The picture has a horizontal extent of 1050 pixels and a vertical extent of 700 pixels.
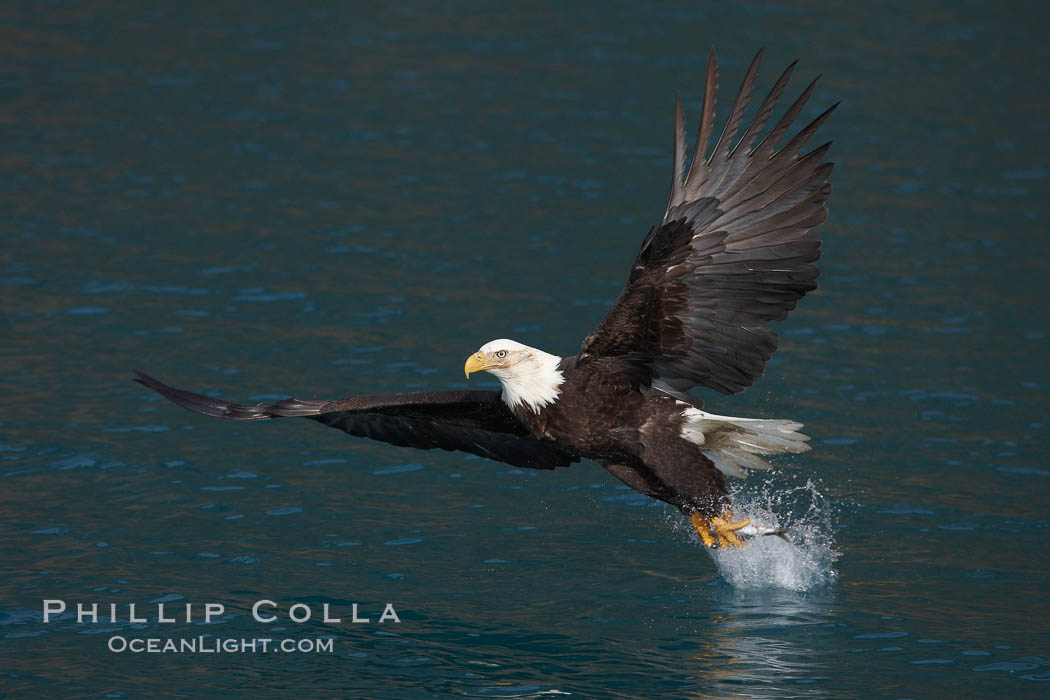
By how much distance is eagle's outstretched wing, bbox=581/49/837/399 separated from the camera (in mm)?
6477

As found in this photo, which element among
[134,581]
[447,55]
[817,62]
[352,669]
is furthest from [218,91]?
[352,669]

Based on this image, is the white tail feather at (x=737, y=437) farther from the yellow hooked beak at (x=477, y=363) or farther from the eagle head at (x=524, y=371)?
the yellow hooked beak at (x=477, y=363)

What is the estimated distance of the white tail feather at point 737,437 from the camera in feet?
22.4

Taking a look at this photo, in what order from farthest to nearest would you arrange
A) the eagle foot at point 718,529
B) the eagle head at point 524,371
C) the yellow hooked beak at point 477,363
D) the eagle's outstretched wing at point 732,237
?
the eagle foot at point 718,529 < the eagle head at point 524,371 < the yellow hooked beak at point 477,363 < the eagle's outstretched wing at point 732,237

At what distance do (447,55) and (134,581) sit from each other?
567 inches

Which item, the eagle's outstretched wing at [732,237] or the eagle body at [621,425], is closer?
the eagle's outstretched wing at [732,237]

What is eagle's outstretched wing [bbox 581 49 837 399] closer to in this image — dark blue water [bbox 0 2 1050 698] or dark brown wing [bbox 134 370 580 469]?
dark brown wing [bbox 134 370 580 469]

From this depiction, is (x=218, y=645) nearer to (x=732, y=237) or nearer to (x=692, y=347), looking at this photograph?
(x=692, y=347)

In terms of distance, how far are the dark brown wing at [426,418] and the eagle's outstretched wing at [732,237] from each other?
37.7 inches

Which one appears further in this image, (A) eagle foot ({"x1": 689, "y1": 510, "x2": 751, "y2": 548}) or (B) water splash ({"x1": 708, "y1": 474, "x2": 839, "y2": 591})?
(B) water splash ({"x1": 708, "y1": 474, "x2": 839, "y2": 591})

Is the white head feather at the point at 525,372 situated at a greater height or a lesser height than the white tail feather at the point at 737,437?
greater

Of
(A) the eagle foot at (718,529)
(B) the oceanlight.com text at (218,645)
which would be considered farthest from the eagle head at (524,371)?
(B) the oceanlight.com text at (218,645)

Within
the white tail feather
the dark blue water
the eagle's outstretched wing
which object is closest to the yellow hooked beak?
the eagle's outstretched wing

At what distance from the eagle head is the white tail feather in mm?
682
